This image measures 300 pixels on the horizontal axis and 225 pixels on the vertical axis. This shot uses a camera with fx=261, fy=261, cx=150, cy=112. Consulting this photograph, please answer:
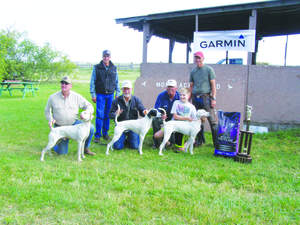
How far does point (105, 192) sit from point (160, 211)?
0.79m

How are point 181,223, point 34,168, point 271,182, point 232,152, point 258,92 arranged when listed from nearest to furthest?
1. point 181,223
2. point 271,182
3. point 34,168
4. point 232,152
5. point 258,92

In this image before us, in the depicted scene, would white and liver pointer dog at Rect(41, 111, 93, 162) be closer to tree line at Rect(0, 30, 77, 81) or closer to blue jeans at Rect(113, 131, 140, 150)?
blue jeans at Rect(113, 131, 140, 150)

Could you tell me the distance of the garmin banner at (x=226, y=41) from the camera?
7.57 metres

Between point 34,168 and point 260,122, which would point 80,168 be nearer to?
point 34,168

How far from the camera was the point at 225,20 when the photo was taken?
10352 mm

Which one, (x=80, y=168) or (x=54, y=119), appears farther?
(x=54, y=119)

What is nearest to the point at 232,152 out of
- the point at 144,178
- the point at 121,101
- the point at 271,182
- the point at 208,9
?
the point at 271,182

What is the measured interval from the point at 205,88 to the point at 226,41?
3.19 metres

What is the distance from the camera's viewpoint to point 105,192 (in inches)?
127

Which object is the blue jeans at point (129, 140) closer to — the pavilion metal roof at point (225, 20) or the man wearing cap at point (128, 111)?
the man wearing cap at point (128, 111)

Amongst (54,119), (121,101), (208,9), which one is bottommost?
(54,119)

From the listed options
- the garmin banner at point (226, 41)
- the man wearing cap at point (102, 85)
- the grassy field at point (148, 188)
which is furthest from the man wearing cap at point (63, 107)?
the garmin banner at point (226, 41)

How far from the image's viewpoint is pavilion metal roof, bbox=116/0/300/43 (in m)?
7.79

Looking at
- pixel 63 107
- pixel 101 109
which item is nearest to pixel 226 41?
pixel 101 109
